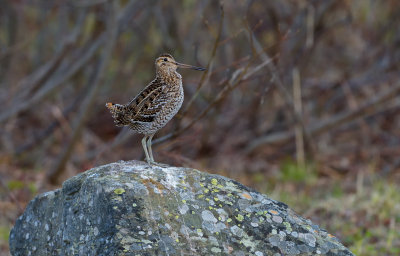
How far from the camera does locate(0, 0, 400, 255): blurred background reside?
932cm

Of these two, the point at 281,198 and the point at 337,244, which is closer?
the point at 337,244

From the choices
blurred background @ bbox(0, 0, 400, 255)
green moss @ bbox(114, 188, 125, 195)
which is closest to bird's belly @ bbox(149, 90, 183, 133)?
green moss @ bbox(114, 188, 125, 195)

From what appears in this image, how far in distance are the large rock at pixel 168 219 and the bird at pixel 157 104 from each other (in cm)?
30

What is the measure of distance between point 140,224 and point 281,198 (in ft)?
15.9

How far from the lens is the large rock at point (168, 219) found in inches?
134

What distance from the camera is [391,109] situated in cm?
1156

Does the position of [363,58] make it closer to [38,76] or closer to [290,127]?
[290,127]

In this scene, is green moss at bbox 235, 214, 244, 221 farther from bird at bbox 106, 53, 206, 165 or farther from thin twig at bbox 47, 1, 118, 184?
thin twig at bbox 47, 1, 118, 184

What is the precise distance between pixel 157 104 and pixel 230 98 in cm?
878

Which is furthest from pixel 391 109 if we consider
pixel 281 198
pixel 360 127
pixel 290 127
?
pixel 281 198

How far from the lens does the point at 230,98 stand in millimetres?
12672

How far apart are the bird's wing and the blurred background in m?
4.42

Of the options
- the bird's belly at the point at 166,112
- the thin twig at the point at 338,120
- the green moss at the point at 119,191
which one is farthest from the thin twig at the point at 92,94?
the green moss at the point at 119,191

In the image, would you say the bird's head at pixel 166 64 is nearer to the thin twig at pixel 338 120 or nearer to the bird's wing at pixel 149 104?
the bird's wing at pixel 149 104
